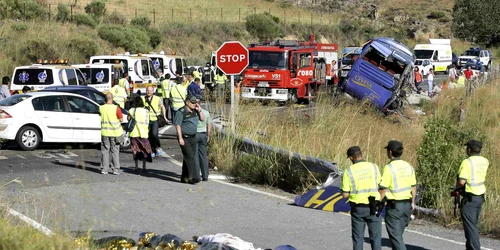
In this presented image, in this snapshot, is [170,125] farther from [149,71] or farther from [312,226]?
[312,226]

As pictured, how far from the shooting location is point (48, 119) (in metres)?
18.3

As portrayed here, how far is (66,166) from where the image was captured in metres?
16.2

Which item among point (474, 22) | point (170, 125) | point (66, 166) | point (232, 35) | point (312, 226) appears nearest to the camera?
point (312, 226)

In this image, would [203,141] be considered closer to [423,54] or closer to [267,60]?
[267,60]

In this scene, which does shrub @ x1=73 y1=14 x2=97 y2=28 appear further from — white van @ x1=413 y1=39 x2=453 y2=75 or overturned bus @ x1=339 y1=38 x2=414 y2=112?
overturned bus @ x1=339 y1=38 x2=414 y2=112

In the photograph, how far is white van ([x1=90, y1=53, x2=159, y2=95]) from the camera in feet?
95.8

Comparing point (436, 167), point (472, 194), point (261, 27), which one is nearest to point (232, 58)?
point (436, 167)

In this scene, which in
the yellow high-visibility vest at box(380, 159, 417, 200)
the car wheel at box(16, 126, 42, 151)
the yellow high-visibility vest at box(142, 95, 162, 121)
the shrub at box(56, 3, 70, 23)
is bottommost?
the car wheel at box(16, 126, 42, 151)

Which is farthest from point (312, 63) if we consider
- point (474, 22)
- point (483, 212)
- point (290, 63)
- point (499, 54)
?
point (499, 54)

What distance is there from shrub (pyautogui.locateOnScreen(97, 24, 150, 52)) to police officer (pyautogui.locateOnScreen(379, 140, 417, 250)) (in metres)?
38.8

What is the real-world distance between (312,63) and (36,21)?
20979mm

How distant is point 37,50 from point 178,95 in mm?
21356

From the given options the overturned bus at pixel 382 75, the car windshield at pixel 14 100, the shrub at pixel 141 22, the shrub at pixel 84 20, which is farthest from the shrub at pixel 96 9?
the car windshield at pixel 14 100

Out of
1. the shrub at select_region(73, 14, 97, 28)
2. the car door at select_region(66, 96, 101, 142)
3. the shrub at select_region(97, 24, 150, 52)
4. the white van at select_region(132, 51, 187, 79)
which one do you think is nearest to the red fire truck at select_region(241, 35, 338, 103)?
the white van at select_region(132, 51, 187, 79)
